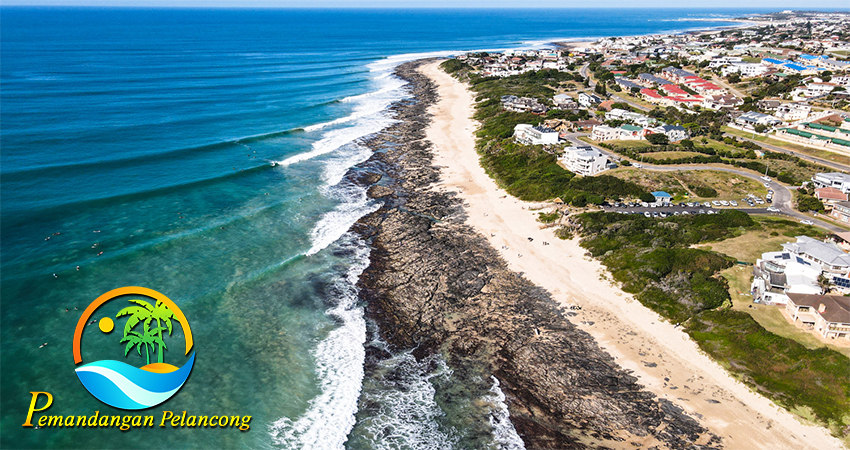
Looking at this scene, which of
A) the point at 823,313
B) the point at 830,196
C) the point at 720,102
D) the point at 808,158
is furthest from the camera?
the point at 720,102

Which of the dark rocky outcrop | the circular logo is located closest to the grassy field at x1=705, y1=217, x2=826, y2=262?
the dark rocky outcrop

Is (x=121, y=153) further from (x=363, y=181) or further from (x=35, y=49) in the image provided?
(x=35, y=49)

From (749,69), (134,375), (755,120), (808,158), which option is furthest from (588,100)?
(134,375)

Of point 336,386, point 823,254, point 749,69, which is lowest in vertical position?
point 336,386

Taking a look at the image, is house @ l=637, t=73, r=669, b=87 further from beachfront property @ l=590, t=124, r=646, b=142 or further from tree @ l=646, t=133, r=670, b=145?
tree @ l=646, t=133, r=670, b=145

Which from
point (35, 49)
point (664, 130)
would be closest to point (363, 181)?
point (664, 130)

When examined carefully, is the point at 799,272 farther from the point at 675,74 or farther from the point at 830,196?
the point at 675,74
